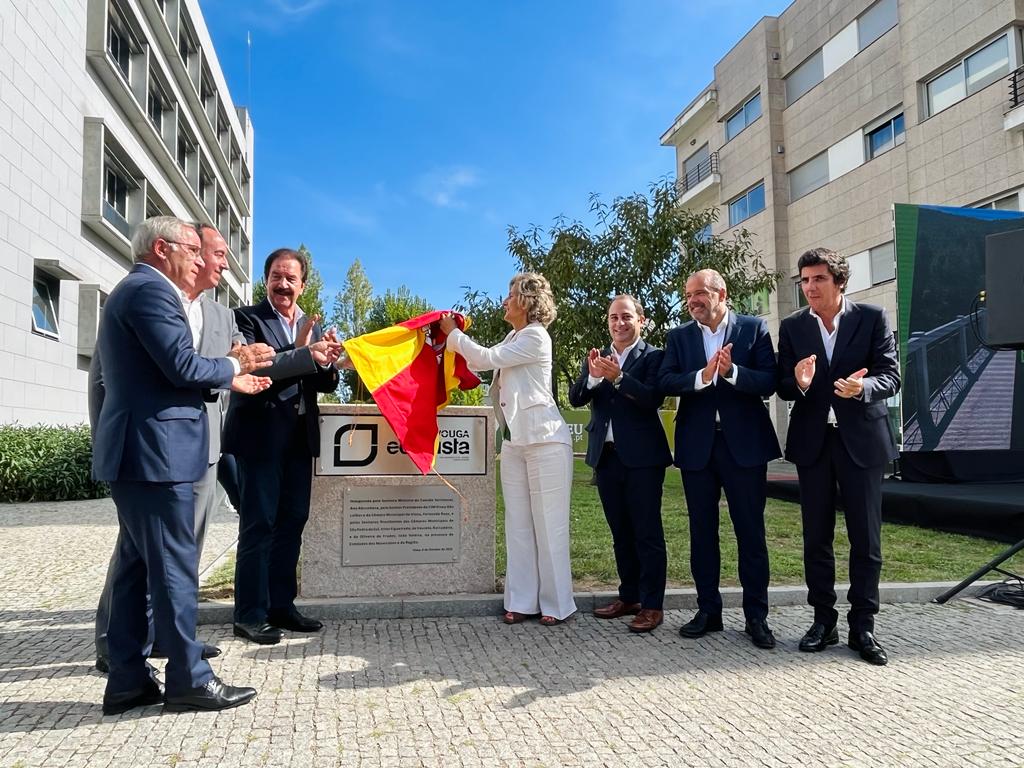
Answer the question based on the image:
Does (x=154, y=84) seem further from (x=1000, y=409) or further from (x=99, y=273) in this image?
(x=1000, y=409)

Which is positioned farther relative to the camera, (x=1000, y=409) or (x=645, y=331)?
(x=645, y=331)

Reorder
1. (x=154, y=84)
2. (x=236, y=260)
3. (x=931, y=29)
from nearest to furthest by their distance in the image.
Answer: (x=931, y=29) < (x=154, y=84) < (x=236, y=260)

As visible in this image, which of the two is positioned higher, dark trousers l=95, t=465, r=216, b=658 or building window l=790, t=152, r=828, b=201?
building window l=790, t=152, r=828, b=201

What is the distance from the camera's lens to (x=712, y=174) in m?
35.2

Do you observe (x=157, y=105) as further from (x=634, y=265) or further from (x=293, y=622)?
(x=293, y=622)

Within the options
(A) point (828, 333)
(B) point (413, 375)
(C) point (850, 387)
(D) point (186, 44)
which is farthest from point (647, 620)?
(D) point (186, 44)

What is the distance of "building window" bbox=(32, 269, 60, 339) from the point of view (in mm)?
17047

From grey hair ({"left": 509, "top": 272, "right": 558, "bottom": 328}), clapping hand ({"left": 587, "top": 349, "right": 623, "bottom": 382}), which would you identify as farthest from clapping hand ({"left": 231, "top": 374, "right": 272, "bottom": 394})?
clapping hand ({"left": 587, "top": 349, "right": 623, "bottom": 382})

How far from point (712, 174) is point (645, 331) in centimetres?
2376

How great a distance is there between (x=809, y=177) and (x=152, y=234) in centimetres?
3019

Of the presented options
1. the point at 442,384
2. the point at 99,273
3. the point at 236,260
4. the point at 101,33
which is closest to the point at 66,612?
the point at 442,384

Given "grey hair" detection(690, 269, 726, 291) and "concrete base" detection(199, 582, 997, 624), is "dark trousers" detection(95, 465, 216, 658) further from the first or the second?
"grey hair" detection(690, 269, 726, 291)

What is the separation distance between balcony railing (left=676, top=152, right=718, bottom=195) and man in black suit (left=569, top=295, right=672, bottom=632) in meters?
32.4

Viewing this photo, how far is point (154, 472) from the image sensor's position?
11.0 ft
